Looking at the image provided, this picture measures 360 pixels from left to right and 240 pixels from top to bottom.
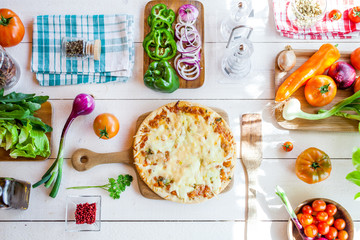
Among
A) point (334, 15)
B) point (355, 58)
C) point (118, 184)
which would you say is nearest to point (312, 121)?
point (355, 58)

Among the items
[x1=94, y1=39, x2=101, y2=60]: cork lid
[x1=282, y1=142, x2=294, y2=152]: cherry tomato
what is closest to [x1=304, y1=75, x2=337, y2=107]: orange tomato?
[x1=282, y1=142, x2=294, y2=152]: cherry tomato

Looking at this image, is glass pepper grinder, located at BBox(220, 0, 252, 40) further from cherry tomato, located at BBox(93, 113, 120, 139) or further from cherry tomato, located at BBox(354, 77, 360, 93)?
cherry tomato, located at BBox(93, 113, 120, 139)

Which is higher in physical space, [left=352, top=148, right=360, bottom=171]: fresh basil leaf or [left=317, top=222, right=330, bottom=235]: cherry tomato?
[left=352, top=148, right=360, bottom=171]: fresh basil leaf

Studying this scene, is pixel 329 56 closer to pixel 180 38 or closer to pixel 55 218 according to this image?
pixel 180 38

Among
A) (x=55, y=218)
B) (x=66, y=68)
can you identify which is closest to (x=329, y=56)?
(x=66, y=68)

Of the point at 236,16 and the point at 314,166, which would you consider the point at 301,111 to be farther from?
the point at 236,16

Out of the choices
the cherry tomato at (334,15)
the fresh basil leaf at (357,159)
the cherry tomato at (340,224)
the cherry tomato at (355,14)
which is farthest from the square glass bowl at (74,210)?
the cherry tomato at (355,14)

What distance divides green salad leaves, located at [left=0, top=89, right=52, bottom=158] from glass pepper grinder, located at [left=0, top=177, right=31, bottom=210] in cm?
16

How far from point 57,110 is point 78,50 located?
0.39 meters

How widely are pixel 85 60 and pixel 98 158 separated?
24.0 inches

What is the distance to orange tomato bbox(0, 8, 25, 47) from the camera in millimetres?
1852

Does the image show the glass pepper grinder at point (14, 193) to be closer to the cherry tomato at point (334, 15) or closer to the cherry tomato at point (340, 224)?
the cherry tomato at point (340, 224)

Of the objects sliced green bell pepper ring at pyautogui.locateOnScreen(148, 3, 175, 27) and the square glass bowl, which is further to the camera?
sliced green bell pepper ring at pyautogui.locateOnScreen(148, 3, 175, 27)

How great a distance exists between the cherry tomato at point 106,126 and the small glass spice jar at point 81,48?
1.21 ft
